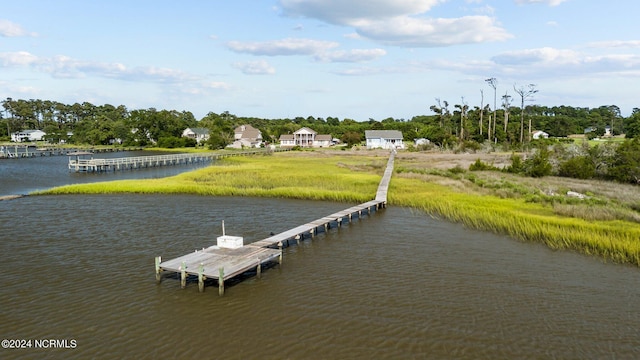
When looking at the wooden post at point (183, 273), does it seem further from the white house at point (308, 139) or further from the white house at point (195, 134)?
the white house at point (195, 134)

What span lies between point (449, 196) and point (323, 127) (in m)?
119

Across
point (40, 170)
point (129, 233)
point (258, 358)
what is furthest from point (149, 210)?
point (40, 170)

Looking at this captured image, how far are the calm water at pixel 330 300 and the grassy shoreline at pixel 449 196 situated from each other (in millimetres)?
1547

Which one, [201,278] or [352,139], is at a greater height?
[352,139]

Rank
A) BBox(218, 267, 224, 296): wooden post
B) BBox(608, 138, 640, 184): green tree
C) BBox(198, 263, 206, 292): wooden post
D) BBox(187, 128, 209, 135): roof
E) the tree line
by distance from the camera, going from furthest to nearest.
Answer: BBox(187, 128, 209, 135): roof
the tree line
BBox(608, 138, 640, 184): green tree
BBox(198, 263, 206, 292): wooden post
BBox(218, 267, 224, 296): wooden post

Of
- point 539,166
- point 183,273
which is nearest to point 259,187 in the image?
point 183,273

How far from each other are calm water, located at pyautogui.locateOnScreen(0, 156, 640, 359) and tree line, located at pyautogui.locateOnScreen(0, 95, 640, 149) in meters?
71.5

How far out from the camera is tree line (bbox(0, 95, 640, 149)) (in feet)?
324

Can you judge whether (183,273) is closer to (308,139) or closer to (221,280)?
(221,280)

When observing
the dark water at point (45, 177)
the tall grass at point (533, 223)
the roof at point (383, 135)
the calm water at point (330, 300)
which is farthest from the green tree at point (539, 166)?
the roof at point (383, 135)

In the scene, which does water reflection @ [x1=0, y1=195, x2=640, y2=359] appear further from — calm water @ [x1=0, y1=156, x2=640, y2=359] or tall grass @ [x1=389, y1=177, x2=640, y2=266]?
tall grass @ [x1=389, y1=177, x2=640, y2=266]

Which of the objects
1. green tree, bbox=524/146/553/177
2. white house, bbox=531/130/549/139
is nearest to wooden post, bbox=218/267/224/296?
green tree, bbox=524/146/553/177

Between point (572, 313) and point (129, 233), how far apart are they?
2069 centimetres

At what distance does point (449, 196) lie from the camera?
110 feet
